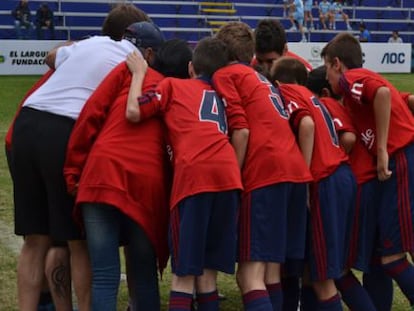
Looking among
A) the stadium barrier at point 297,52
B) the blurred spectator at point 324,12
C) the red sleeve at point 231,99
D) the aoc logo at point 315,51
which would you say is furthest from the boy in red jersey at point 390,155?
the blurred spectator at point 324,12

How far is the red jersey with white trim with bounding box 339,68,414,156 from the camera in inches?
154

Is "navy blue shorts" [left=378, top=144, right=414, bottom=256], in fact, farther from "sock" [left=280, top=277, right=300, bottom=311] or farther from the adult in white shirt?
the adult in white shirt

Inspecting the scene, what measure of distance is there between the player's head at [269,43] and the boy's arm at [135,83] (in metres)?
1.01

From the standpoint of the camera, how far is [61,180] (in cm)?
364

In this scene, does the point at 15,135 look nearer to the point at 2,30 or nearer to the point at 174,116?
the point at 174,116

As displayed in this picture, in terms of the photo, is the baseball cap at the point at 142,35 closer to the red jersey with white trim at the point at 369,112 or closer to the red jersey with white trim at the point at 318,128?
the red jersey with white trim at the point at 318,128

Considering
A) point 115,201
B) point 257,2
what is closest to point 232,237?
point 115,201

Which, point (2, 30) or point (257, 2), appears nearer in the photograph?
point (2, 30)

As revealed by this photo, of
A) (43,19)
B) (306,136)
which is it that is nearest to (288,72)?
(306,136)

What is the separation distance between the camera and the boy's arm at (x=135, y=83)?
139 inches

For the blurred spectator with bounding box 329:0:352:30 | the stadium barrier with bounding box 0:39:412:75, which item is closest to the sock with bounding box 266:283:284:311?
the stadium barrier with bounding box 0:39:412:75

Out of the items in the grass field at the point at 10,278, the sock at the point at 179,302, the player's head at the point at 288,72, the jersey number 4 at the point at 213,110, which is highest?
the player's head at the point at 288,72

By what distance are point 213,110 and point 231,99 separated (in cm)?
11

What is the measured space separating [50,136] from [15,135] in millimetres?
198
